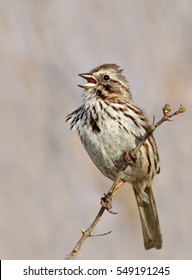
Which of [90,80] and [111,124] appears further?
[90,80]

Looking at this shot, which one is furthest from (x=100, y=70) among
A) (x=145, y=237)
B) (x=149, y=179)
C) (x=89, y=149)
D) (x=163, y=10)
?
(x=163, y=10)

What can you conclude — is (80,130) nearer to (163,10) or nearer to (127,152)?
(127,152)

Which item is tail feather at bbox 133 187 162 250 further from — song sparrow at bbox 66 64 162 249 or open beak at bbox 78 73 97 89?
open beak at bbox 78 73 97 89

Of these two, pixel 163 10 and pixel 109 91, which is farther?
pixel 163 10

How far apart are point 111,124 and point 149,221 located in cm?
102

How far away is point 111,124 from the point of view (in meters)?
4.94

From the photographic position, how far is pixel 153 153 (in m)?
5.33

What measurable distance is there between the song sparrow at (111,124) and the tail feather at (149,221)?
1.14ft

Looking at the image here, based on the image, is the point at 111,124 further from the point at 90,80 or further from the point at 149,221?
the point at 149,221

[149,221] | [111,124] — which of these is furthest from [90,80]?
[149,221]

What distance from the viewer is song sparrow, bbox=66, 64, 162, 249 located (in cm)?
495

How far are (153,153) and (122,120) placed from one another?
0.48 m

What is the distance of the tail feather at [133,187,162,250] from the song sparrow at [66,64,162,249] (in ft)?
1.14
